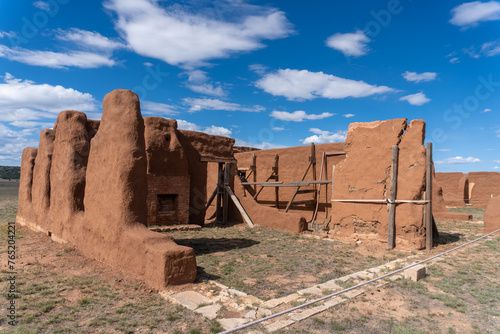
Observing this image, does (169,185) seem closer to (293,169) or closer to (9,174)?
(293,169)

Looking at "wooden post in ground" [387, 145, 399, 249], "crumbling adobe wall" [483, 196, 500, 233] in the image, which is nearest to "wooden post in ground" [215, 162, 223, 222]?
"wooden post in ground" [387, 145, 399, 249]

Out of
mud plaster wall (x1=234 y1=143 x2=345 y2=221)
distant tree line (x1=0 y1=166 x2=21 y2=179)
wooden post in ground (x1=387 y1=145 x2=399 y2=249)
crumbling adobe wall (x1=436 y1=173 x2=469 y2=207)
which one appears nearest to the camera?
wooden post in ground (x1=387 y1=145 x2=399 y2=249)

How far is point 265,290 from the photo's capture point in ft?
16.6

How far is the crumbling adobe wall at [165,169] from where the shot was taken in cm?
1117

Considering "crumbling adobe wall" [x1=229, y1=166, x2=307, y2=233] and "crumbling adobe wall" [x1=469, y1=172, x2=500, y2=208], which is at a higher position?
"crumbling adobe wall" [x1=469, y1=172, x2=500, y2=208]

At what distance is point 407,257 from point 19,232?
11.8m

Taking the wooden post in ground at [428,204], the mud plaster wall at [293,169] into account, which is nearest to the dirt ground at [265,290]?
the wooden post in ground at [428,204]

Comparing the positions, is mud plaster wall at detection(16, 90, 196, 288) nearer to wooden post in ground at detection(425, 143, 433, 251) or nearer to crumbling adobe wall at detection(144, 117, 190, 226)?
crumbling adobe wall at detection(144, 117, 190, 226)

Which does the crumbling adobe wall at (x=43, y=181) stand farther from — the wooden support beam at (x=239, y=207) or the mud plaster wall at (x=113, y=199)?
the wooden support beam at (x=239, y=207)

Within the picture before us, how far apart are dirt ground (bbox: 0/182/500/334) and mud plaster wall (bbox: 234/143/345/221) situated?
16.1ft

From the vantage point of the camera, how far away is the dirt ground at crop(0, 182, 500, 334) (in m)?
3.82

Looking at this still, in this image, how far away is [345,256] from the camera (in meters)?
7.45

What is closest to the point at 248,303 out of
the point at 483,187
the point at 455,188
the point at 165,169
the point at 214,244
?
the point at 214,244

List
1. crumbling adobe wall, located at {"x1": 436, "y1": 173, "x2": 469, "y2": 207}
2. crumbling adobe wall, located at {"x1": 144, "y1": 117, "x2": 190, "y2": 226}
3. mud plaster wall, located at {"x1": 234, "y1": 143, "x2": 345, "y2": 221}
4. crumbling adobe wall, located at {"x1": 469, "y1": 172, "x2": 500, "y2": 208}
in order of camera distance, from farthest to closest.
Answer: crumbling adobe wall, located at {"x1": 436, "y1": 173, "x2": 469, "y2": 207}
crumbling adobe wall, located at {"x1": 469, "y1": 172, "x2": 500, "y2": 208}
mud plaster wall, located at {"x1": 234, "y1": 143, "x2": 345, "y2": 221}
crumbling adobe wall, located at {"x1": 144, "y1": 117, "x2": 190, "y2": 226}
